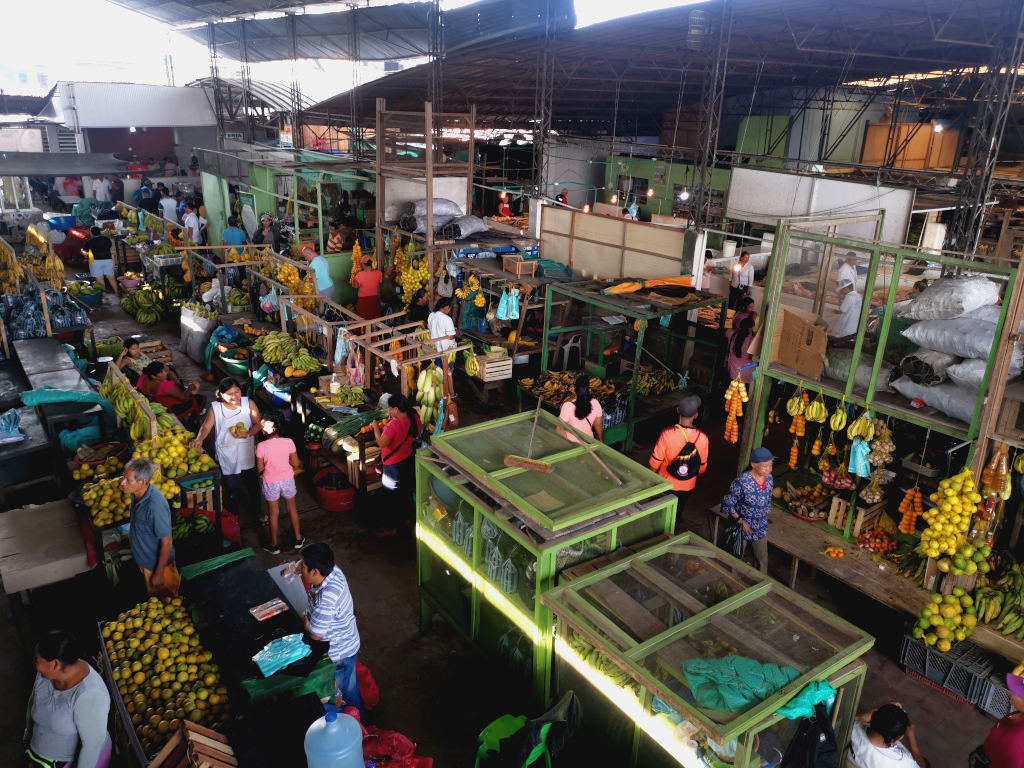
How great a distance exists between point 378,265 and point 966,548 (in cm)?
1061

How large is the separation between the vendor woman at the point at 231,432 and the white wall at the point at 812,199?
11528 millimetres

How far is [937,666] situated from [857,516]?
152cm

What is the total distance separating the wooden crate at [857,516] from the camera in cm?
690

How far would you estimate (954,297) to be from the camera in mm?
5977

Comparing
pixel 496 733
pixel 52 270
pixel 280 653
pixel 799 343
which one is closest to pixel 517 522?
pixel 496 733

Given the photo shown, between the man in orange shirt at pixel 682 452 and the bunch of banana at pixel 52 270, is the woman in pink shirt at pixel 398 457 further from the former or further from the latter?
the bunch of banana at pixel 52 270

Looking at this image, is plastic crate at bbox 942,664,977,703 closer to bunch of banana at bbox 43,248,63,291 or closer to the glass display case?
the glass display case

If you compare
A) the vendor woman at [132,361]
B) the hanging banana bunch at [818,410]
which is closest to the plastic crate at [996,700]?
the hanging banana bunch at [818,410]

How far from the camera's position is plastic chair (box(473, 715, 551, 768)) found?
13.0 feet

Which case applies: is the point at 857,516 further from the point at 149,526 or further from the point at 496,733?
the point at 149,526

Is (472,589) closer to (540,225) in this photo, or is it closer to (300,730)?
(300,730)

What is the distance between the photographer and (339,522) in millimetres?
7977

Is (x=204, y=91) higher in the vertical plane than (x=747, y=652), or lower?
higher

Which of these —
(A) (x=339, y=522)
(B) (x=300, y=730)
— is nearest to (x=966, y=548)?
(B) (x=300, y=730)
